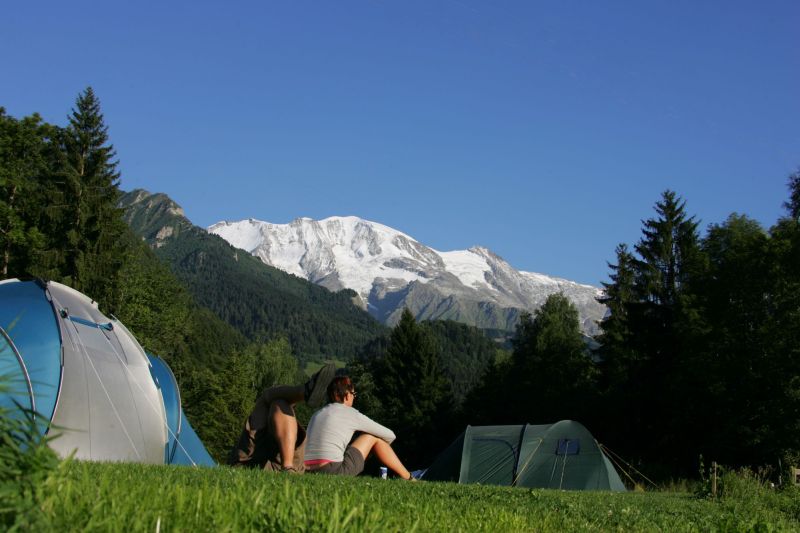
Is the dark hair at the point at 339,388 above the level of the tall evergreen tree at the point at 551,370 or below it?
below

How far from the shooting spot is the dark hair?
29.9ft

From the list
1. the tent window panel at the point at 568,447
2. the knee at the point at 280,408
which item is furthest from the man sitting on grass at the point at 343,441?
the tent window panel at the point at 568,447

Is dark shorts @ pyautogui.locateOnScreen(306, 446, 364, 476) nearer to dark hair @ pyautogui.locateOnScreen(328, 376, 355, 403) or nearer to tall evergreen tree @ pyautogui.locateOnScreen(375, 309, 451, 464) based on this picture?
dark hair @ pyautogui.locateOnScreen(328, 376, 355, 403)

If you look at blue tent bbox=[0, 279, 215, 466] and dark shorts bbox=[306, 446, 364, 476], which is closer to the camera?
dark shorts bbox=[306, 446, 364, 476]

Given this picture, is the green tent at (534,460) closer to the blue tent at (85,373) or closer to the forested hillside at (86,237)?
the blue tent at (85,373)

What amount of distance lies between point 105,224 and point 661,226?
30687mm

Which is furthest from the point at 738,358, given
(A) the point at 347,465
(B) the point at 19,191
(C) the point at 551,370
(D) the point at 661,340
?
(B) the point at 19,191

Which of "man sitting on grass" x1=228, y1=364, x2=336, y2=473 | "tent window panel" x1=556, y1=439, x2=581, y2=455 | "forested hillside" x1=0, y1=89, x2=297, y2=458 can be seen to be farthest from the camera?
"forested hillside" x1=0, y1=89, x2=297, y2=458

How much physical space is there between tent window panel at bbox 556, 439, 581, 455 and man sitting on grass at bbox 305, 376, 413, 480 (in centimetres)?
1408

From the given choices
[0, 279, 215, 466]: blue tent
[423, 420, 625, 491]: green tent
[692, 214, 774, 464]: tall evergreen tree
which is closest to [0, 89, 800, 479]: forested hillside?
[692, 214, 774, 464]: tall evergreen tree

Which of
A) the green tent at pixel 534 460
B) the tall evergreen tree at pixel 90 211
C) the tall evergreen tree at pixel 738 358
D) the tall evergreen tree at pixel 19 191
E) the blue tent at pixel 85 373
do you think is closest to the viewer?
the blue tent at pixel 85 373

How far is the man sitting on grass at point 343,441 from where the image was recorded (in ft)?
28.9

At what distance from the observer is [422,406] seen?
59312mm

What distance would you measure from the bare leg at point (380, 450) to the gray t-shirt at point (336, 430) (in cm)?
9
